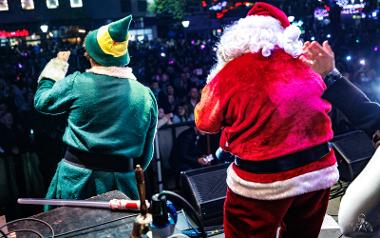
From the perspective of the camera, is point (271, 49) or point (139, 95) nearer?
point (271, 49)

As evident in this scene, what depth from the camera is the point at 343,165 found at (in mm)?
4035

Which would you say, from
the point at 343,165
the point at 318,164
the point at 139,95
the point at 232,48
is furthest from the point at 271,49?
the point at 343,165

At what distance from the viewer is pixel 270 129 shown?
1.84 m

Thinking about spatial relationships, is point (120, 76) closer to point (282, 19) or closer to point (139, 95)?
point (139, 95)

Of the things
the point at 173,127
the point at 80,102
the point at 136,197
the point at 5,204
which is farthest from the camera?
the point at 173,127

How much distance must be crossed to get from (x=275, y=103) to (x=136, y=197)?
129 cm

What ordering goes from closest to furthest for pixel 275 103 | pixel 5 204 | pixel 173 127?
pixel 275 103, pixel 5 204, pixel 173 127

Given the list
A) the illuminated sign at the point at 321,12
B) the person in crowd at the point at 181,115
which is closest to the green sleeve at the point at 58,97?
the person in crowd at the point at 181,115

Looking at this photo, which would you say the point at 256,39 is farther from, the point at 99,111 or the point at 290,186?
the point at 99,111

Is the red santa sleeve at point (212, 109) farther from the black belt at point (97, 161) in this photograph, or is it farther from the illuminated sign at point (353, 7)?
the illuminated sign at point (353, 7)

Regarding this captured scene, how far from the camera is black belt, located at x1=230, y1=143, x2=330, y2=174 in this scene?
1.86m

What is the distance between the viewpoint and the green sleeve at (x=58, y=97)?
7.93ft

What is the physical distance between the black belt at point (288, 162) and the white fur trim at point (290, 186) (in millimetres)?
58

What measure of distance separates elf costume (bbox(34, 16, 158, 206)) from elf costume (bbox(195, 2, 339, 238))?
2.06 feet
